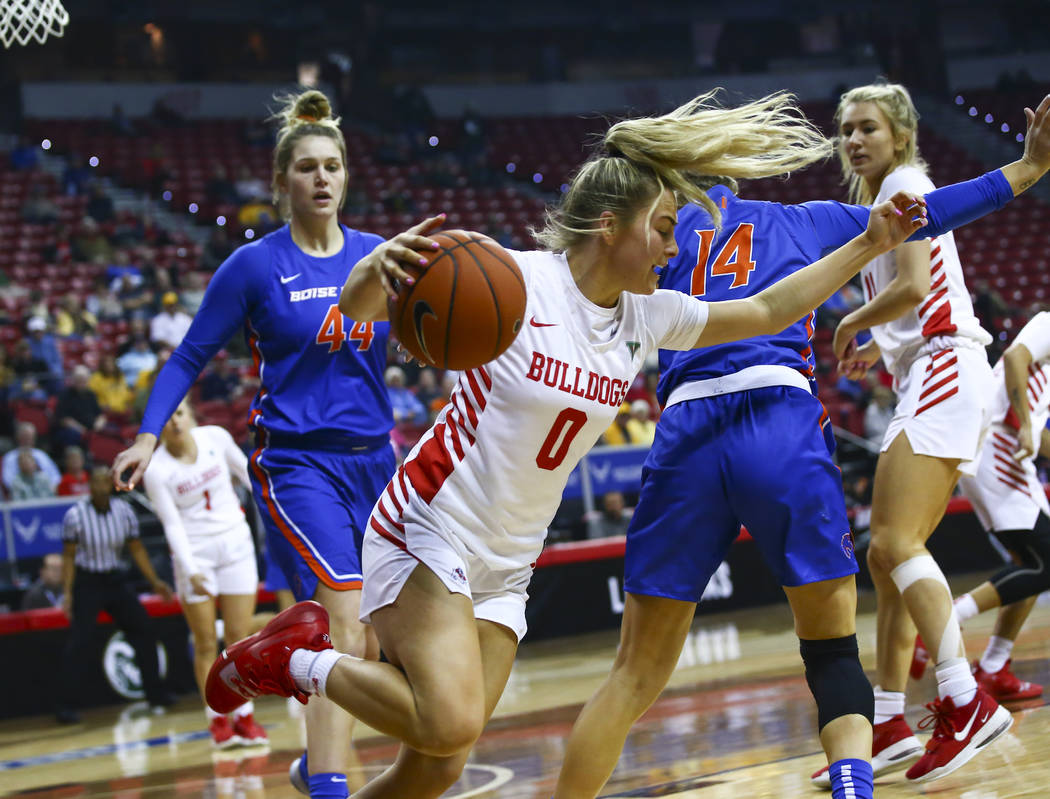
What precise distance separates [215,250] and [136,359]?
3895mm

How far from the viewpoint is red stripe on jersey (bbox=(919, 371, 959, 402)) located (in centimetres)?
452

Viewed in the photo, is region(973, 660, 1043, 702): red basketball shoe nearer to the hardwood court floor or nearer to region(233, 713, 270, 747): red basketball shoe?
the hardwood court floor

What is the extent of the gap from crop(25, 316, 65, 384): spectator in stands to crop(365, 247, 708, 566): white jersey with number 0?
10906mm

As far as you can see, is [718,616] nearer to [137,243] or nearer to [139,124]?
[137,243]

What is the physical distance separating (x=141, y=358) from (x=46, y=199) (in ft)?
19.6

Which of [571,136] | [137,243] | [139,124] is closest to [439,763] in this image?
[137,243]

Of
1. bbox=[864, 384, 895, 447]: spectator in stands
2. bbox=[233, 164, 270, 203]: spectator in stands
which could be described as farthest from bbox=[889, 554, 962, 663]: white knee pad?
bbox=[233, 164, 270, 203]: spectator in stands

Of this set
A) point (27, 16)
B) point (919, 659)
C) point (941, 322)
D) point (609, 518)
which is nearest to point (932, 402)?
point (941, 322)

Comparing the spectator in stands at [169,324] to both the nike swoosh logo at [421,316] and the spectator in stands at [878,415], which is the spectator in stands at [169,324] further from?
the nike swoosh logo at [421,316]

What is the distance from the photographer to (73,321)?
14.2 metres

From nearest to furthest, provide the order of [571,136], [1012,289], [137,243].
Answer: [137,243] < [1012,289] < [571,136]

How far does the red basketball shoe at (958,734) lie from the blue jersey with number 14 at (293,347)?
2.11 meters

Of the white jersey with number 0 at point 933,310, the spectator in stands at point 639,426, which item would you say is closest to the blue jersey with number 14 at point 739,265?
the white jersey with number 0 at point 933,310

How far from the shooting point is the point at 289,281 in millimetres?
4234
